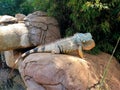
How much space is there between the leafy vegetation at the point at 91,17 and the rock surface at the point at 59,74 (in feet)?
2.84

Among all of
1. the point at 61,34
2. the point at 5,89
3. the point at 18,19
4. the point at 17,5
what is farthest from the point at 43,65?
the point at 17,5

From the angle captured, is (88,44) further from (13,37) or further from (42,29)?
(13,37)

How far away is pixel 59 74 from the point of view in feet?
11.0

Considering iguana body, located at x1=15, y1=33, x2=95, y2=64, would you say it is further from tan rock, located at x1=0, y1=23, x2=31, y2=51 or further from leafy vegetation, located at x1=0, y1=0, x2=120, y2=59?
tan rock, located at x1=0, y1=23, x2=31, y2=51

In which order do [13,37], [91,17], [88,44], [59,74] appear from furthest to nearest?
[13,37]
[91,17]
[88,44]
[59,74]

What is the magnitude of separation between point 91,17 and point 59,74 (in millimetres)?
1362

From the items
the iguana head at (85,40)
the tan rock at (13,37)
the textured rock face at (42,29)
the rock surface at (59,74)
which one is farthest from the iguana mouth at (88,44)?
the tan rock at (13,37)

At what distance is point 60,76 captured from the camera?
10.9 ft

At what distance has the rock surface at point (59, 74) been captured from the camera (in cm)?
329

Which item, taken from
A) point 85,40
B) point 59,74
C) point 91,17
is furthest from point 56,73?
point 91,17

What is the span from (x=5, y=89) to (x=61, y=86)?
9.59 ft

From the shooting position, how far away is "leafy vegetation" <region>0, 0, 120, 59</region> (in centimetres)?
428

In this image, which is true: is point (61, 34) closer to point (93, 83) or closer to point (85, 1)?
point (85, 1)

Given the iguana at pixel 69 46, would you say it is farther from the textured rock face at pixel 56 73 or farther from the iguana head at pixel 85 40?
the textured rock face at pixel 56 73
